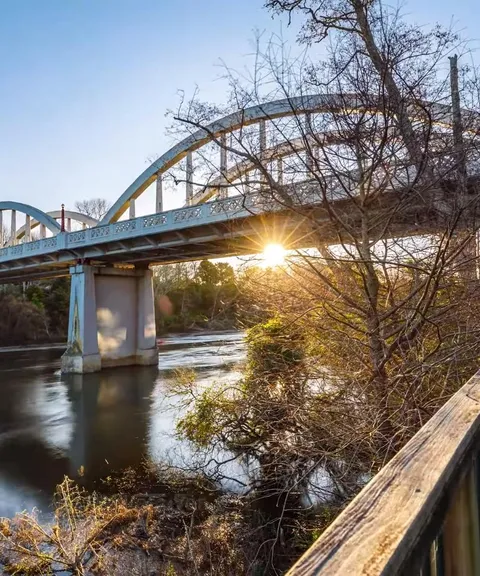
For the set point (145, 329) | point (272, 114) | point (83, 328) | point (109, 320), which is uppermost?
point (272, 114)

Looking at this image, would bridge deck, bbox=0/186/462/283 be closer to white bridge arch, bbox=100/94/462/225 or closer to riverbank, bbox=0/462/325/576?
white bridge arch, bbox=100/94/462/225

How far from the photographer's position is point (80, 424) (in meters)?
11.1

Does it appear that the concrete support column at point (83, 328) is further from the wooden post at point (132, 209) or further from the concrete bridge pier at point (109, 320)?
the wooden post at point (132, 209)

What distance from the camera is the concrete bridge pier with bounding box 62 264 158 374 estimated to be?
2023 centimetres

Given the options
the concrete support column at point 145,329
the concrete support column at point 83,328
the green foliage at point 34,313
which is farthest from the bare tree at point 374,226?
the green foliage at point 34,313

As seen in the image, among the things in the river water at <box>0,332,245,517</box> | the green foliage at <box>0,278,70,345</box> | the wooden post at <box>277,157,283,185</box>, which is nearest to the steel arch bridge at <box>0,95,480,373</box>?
the wooden post at <box>277,157,283,185</box>

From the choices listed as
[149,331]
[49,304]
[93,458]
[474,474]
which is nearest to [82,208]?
[49,304]

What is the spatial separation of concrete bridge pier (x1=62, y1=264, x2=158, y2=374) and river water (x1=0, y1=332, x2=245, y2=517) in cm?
114

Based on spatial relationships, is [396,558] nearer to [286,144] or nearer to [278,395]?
[286,144]

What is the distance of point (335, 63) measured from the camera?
3869mm

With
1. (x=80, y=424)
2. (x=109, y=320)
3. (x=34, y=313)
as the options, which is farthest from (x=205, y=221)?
(x=34, y=313)

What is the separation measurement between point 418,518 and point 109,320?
22.2 metres

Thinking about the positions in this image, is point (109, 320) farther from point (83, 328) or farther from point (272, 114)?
point (272, 114)

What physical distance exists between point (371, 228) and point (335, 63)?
1.47 metres
